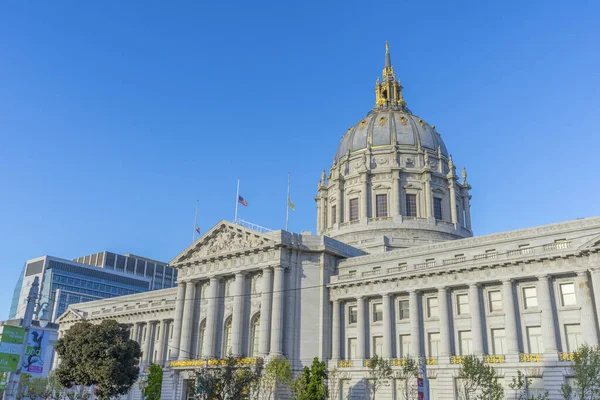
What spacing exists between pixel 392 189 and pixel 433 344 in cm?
3293

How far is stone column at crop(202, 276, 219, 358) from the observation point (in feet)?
220

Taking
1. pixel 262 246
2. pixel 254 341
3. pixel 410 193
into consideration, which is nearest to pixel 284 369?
pixel 254 341

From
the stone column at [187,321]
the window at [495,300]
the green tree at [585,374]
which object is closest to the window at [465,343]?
the window at [495,300]

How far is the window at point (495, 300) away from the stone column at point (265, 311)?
22.6 m

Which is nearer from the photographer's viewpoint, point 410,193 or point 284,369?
point 284,369

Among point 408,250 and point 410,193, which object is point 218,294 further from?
point 410,193

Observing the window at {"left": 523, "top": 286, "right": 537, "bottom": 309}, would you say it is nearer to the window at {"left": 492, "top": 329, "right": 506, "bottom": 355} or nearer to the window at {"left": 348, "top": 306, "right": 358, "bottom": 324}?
the window at {"left": 492, "top": 329, "right": 506, "bottom": 355}

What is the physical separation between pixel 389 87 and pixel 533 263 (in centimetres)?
5750

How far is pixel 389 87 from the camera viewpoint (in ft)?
342

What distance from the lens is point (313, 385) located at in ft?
173

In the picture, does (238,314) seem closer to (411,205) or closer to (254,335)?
(254,335)

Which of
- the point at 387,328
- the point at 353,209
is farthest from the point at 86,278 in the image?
the point at 387,328

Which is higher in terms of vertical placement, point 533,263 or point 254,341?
point 533,263

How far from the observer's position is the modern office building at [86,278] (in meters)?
164
